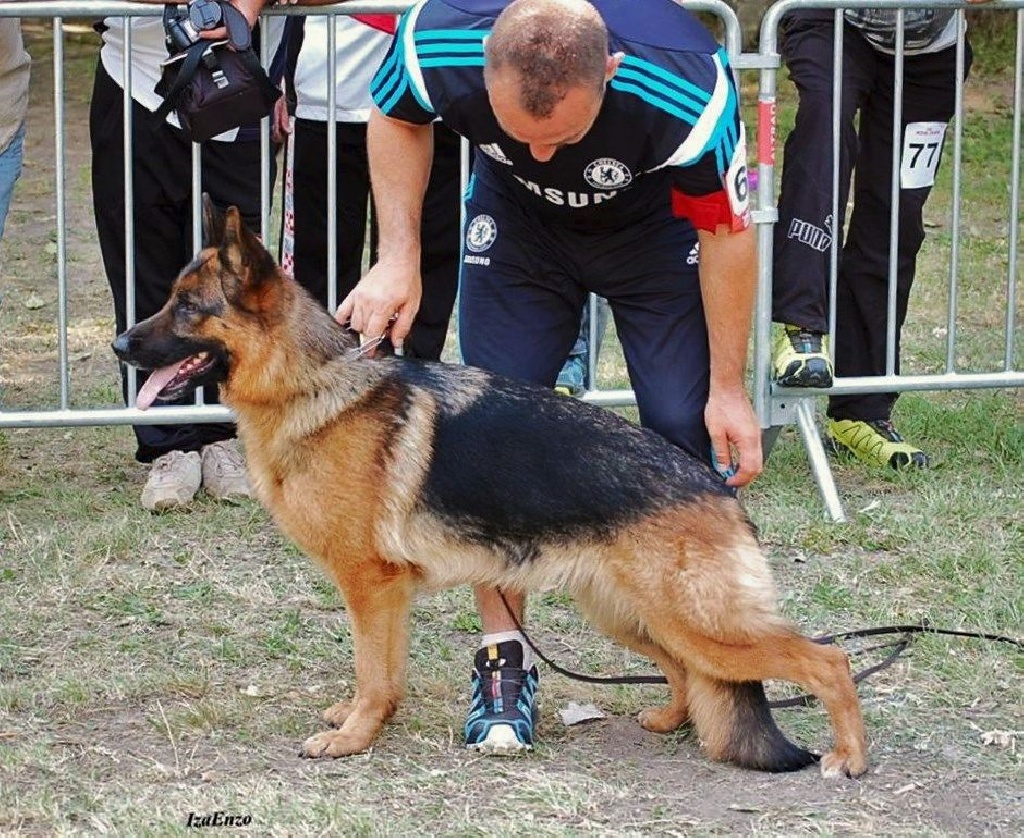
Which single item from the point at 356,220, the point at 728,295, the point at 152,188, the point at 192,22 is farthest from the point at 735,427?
the point at 152,188

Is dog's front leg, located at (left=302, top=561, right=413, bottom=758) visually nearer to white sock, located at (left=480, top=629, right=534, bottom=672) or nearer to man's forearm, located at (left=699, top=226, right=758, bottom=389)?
white sock, located at (left=480, top=629, right=534, bottom=672)

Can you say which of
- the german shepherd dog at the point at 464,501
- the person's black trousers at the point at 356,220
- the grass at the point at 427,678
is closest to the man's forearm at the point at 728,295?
the german shepherd dog at the point at 464,501

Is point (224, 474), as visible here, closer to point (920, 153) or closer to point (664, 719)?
point (664, 719)

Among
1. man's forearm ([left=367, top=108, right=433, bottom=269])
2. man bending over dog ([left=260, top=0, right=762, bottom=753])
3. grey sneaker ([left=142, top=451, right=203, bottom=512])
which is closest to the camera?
man bending over dog ([left=260, top=0, right=762, bottom=753])

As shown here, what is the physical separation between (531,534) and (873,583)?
1.84m

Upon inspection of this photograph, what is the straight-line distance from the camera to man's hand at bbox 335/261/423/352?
13.2 feet

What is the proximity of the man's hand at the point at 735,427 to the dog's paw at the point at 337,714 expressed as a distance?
115 centimetres

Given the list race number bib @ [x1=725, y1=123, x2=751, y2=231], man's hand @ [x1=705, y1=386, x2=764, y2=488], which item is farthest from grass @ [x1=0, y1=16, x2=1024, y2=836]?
race number bib @ [x1=725, y1=123, x2=751, y2=231]

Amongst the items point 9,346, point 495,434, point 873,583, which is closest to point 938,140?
point 873,583

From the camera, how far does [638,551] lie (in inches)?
147

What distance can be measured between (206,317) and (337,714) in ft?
3.58

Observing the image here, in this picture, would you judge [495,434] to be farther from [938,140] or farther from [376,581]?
[938,140]

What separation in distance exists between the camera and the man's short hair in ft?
6.41

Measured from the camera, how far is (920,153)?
631 centimetres
